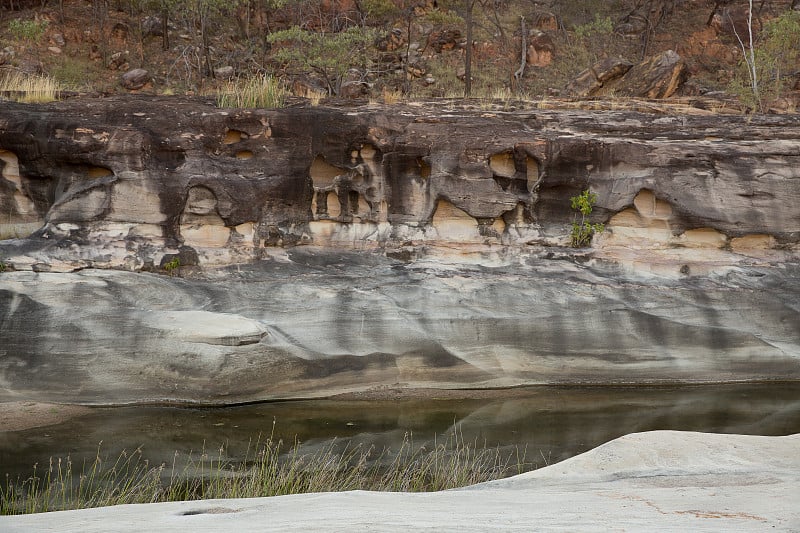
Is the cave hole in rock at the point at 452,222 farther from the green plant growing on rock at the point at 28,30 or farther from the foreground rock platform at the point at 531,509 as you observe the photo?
the green plant growing on rock at the point at 28,30

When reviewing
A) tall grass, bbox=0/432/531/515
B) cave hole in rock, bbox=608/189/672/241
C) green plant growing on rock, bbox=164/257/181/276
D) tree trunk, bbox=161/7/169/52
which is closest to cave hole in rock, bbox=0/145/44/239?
green plant growing on rock, bbox=164/257/181/276

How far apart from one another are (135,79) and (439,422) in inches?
668

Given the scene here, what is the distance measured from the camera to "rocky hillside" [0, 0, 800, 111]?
24.6 meters

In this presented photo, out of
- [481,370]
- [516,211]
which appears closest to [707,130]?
[516,211]

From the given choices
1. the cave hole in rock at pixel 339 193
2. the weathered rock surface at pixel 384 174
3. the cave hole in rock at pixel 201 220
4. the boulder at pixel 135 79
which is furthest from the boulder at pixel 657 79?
the boulder at pixel 135 79

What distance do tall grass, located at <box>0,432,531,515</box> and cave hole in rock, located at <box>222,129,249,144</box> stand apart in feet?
20.2

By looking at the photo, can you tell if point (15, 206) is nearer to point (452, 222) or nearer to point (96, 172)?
point (96, 172)

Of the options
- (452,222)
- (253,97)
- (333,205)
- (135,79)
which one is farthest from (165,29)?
(452,222)

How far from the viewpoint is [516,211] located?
14.8 m

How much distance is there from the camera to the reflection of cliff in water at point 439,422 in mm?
10250

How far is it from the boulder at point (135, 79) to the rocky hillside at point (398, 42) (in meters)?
0.04

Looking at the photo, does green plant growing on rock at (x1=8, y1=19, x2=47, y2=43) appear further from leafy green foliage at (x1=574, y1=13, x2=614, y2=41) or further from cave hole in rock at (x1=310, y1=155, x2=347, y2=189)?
leafy green foliage at (x1=574, y1=13, x2=614, y2=41)

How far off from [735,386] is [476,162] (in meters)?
5.77

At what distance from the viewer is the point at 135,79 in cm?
2408
